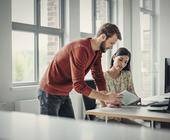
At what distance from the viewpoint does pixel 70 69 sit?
2.07 m

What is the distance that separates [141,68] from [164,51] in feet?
2.19

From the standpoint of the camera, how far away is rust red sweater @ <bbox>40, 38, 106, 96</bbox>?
197 centimetres

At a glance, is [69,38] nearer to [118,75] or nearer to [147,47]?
[118,75]

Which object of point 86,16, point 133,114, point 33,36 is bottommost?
point 133,114

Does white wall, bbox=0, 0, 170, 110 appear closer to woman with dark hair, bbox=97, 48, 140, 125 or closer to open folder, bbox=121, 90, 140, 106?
woman with dark hair, bbox=97, 48, 140, 125

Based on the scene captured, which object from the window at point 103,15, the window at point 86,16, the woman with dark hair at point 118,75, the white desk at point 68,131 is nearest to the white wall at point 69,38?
the window at point 103,15

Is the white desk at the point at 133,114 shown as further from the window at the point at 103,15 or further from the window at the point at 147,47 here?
the window at the point at 147,47

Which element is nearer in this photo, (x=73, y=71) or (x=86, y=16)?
(x=73, y=71)

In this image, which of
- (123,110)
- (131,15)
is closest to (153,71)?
(131,15)

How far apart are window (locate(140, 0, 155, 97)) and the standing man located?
4240 millimetres

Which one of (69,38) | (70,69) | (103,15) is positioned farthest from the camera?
(103,15)

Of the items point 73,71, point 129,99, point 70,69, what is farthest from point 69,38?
point 73,71

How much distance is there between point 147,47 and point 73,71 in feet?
15.9

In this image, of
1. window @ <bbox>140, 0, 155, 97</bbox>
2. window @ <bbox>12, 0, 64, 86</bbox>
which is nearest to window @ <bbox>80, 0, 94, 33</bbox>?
window @ <bbox>12, 0, 64, 86</bbox>
